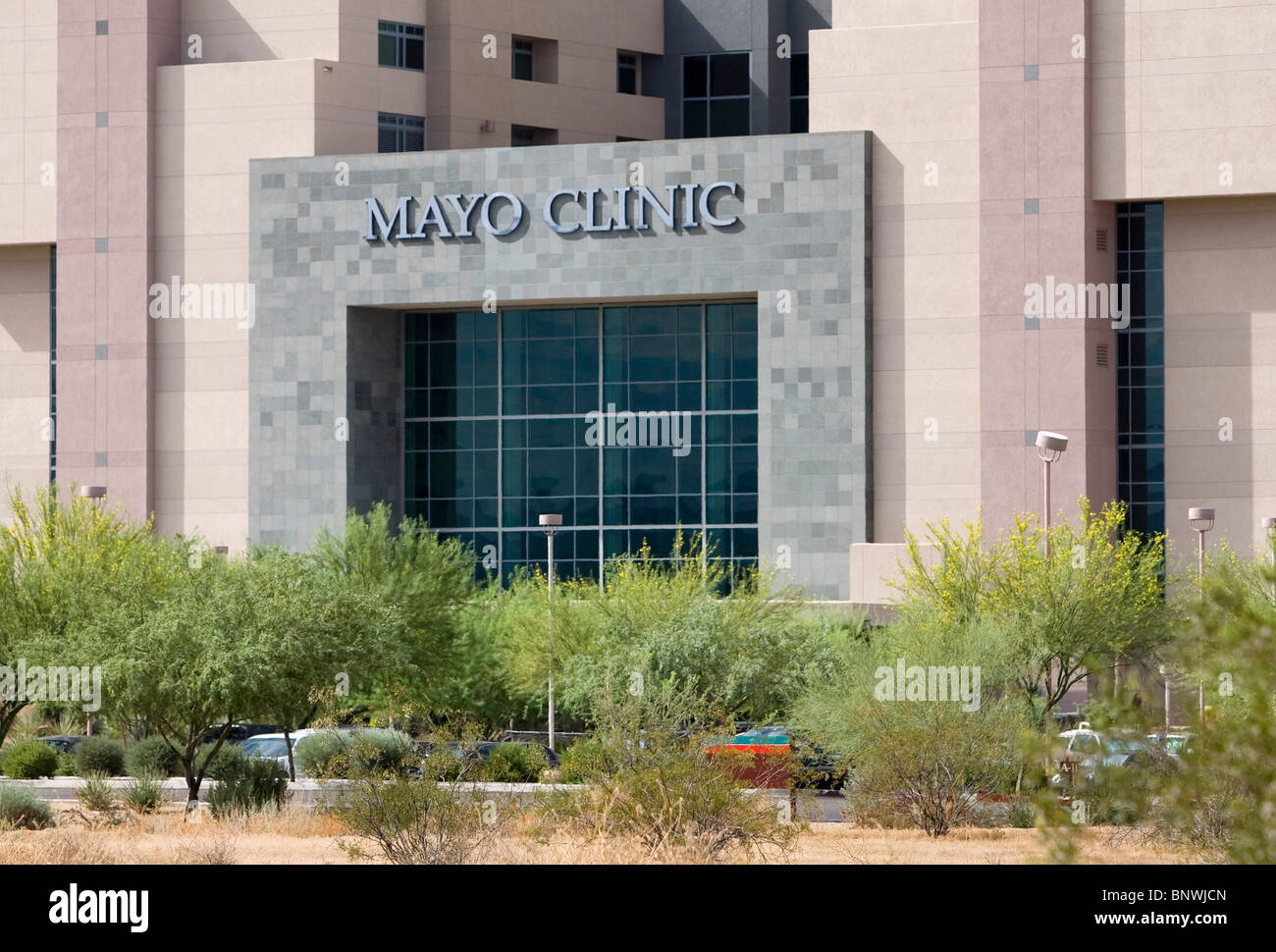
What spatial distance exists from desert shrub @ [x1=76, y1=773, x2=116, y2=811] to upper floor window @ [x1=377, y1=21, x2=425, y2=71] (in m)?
32.8

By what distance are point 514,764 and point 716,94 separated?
33.7 meters

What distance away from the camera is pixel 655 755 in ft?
78.0

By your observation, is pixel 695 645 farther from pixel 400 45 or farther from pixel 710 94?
pixel 710 94

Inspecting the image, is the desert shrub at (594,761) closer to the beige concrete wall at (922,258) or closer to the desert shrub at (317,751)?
the desert shrub at (317,751)

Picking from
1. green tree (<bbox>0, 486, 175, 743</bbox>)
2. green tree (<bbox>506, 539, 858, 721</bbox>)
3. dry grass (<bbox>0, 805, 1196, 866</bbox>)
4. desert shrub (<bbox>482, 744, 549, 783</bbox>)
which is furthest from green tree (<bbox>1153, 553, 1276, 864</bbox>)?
green tree (<bbox>0, 486, 175, 743</bbox>)

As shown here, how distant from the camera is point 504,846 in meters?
21.8

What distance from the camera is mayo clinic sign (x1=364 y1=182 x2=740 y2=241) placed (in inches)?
2133

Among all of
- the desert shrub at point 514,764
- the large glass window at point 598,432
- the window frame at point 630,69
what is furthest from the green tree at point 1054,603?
the window frame at point 630,69

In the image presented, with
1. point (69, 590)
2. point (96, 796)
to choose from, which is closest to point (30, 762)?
point (69, 590)

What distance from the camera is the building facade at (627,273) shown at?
5103 cm

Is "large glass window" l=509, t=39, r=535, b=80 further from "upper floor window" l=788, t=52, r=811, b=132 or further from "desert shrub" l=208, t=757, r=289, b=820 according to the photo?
"desert shrub" l=208, t=757, r=289, b=820

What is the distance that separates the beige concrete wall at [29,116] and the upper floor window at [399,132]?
10483 millimetres

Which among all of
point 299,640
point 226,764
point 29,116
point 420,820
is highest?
point 29,116

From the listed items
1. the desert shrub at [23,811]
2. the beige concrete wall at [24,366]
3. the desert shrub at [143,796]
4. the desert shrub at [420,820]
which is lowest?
the desert shrub at [143,796]
